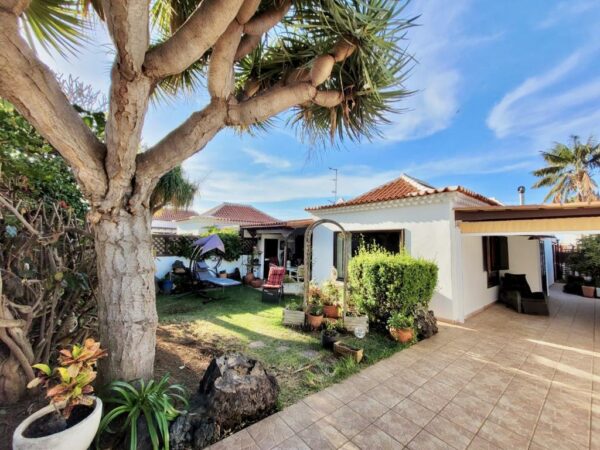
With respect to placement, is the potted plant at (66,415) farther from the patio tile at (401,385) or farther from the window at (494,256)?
the window at (494,256)

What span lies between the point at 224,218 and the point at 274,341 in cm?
2042

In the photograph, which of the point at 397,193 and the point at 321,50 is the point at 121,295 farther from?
the point at 397,193

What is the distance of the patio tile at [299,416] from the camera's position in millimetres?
3321

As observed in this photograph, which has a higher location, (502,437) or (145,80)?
(145,80)

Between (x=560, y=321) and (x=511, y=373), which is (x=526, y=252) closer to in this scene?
(x=560, y=321)

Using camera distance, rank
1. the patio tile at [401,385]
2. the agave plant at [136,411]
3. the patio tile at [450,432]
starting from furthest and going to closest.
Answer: the patio tile at [401,385], the patio tile at [450,432], the agave plant at [136,411]

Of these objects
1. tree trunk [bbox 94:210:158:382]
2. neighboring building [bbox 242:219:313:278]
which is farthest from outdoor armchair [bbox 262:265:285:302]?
tree trunk [bbox 94:210:158:382]

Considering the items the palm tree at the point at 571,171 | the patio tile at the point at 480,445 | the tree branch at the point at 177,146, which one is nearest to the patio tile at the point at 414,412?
the patio tile at the point at 480,445

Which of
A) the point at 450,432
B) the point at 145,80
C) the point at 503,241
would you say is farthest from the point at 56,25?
the point at 503,241

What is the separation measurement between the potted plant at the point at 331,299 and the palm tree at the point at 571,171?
22.7 meters

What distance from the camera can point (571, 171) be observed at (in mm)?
20516

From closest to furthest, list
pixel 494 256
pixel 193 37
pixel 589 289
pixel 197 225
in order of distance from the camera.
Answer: pixel 193 37, pixel 494 256, pixel 589 289, pixel 197 225

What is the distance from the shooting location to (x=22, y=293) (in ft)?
11.5

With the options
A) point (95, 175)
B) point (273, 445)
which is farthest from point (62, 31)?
point (273, 445)
